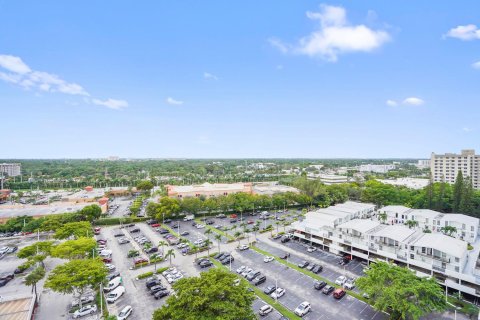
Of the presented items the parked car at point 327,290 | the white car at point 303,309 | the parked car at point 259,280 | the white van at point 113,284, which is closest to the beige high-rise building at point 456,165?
the parked car at point 327,290

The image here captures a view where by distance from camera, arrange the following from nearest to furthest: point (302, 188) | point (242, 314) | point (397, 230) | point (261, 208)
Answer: point (242, 314), point (397, 230), point (261, 208), point (302, 188)

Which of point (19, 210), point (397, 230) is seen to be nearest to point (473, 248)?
point (397, 230)

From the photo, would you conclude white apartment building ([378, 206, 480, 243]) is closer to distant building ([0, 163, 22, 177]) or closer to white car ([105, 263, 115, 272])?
white car ([105, 263, 115, 272])

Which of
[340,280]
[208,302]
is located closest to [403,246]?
[340,280]

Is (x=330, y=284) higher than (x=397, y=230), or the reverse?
(x=397, y=230)

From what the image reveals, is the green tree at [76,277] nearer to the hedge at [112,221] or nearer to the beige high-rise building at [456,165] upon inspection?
the hedge at [112,221]

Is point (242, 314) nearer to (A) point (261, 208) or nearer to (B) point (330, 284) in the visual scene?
(B) point (330, 284)

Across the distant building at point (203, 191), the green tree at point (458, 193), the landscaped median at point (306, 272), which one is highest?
the green tree at point (458, 193)
